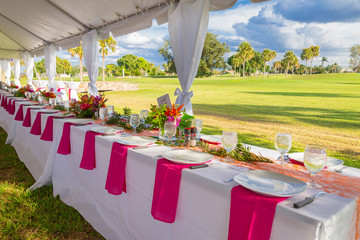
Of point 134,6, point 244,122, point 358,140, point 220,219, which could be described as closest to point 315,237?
point 220,219

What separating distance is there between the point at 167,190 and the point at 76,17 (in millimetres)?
5428

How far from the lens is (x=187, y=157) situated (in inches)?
58.4

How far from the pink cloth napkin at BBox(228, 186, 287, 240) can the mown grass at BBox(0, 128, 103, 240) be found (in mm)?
1611

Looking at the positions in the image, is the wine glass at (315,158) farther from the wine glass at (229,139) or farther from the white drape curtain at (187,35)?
the white drape curtain at (187,35)

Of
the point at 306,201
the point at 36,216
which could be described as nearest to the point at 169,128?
the point at 306,201

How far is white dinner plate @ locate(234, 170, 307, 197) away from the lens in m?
0.99

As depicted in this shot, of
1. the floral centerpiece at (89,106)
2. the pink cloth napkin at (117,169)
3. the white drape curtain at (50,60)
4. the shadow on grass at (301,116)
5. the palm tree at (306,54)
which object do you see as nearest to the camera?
the pink cloth napkin at (117,169)

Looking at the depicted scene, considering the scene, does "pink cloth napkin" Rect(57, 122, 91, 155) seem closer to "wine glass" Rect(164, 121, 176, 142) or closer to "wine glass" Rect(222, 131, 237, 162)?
"wine glass" Rect(164, 121, 176, 142)

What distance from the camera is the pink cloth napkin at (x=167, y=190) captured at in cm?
135

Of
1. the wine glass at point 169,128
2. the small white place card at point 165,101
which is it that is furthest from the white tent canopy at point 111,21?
the wine glass at point 169,128

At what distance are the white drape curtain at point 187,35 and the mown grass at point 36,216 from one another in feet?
6.91

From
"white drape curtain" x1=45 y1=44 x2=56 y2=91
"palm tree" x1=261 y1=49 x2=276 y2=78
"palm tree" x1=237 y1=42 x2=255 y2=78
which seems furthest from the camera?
"palm tree" x1=261 y1=49 x2=276 y2=78

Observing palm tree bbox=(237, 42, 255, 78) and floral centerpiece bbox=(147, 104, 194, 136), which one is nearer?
floral centerpiece bbox=(147, 104, 194, 136)

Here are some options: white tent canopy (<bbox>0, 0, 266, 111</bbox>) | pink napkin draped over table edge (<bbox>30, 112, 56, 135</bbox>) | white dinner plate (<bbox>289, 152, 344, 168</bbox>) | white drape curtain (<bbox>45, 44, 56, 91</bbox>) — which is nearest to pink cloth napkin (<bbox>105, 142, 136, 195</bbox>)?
white dinner plate (<bbox>289, 152, 344, 168</bbox>)
